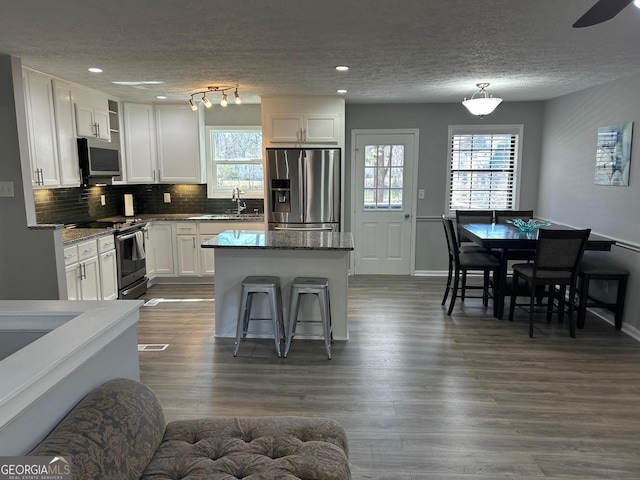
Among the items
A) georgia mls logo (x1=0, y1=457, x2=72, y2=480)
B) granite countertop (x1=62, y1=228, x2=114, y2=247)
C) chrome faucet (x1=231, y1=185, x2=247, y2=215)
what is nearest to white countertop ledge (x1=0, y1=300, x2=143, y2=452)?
georgia mls logo (x1=0, y1=457, x2=72, y2=480)

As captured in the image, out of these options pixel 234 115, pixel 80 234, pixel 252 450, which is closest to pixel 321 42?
pixel 252 450

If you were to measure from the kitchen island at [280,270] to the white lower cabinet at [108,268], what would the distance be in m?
1.45

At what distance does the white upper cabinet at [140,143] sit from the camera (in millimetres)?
5617

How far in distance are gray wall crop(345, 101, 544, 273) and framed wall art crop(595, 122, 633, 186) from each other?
1418 millimetres

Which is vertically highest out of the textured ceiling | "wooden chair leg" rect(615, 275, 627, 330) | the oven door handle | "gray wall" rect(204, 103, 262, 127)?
the textured ceiling

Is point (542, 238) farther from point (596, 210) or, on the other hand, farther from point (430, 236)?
point (430, 236)

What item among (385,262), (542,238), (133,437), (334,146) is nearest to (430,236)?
(385,262)

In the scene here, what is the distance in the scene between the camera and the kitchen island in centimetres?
374

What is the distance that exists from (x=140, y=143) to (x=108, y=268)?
1.88 meters

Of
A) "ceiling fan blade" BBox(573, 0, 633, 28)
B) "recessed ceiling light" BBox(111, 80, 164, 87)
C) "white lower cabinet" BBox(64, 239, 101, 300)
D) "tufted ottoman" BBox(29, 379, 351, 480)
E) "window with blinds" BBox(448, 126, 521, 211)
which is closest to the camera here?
"tufted ottoman" BBox(29, 379, 351, 480)

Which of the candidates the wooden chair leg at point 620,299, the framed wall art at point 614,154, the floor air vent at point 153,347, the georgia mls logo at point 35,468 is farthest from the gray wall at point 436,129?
the georgia mls logo at point 35,468

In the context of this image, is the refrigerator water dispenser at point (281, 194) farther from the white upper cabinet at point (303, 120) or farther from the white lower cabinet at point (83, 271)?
the white lower cabinet at point (83, 271)

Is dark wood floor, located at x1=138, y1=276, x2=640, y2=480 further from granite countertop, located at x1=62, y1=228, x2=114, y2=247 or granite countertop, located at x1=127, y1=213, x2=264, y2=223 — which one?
granite countertop, located at x1=127, y1=213, x2=264, y2=223

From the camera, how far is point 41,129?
3.96m
